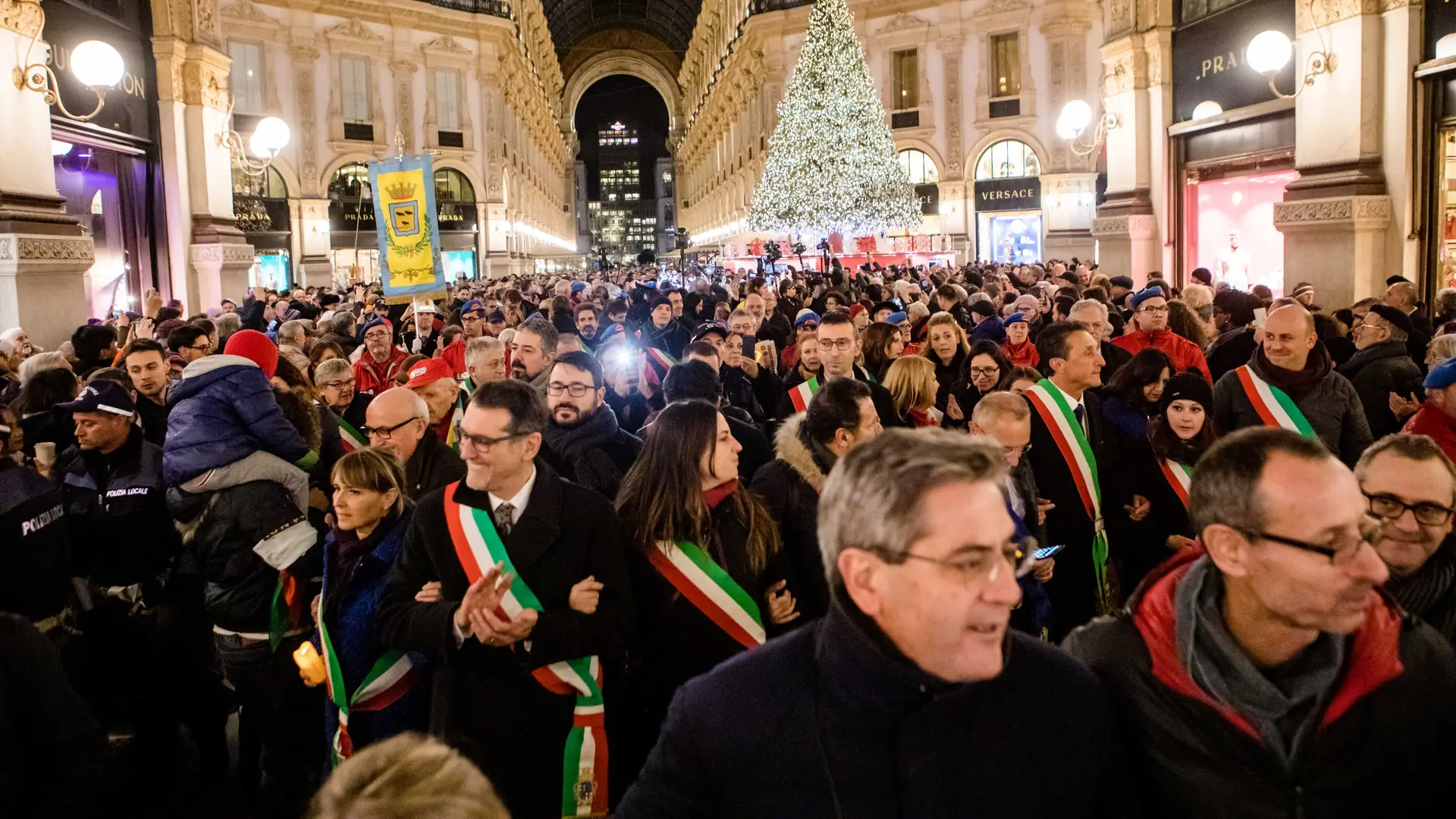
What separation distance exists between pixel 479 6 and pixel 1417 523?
47.3m

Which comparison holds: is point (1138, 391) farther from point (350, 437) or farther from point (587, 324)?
point (587, 324)

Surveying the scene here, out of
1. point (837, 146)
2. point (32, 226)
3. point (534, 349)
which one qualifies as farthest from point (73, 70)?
point (837, 146)

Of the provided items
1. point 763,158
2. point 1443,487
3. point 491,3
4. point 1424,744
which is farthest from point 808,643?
point 491,3

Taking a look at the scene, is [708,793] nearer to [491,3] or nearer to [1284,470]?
[1284,470]

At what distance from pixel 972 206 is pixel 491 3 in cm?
2296

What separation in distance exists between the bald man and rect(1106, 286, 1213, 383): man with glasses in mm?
1276

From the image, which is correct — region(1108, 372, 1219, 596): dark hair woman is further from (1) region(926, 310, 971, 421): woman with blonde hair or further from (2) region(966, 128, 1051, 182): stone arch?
(2) region(966, 128, 1051, 182): stone arch

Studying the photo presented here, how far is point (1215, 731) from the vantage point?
6.51 feet

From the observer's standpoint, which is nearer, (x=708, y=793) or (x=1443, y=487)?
(x=708, y=793)

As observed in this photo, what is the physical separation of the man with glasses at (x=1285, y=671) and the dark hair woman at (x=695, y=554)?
162 centimetres

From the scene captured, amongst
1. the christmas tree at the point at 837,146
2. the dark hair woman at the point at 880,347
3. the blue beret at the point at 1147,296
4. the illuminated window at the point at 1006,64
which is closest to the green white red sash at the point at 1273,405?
the blue beret at the point at 1147,296

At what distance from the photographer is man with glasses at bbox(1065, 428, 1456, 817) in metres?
1.98

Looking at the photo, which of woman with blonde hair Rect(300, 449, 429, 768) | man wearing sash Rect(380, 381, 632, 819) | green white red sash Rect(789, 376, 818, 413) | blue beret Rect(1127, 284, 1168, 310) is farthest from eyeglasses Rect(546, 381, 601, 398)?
blue beret Rect(1127, 284, 1168, 310)

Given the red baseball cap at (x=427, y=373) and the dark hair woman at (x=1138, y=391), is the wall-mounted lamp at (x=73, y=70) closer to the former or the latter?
the red baseball cap at (x=427, y=373)
